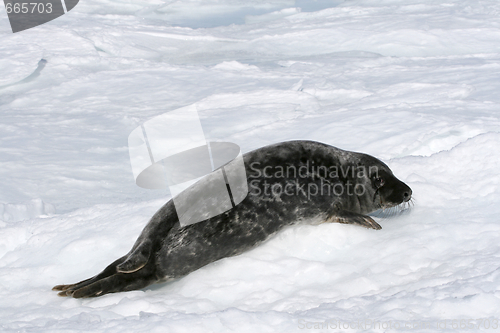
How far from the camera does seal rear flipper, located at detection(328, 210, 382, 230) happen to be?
2.75m

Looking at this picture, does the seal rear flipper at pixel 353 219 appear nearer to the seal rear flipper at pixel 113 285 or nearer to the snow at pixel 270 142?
the snow at pixel 270 142

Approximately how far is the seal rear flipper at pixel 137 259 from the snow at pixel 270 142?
0.13m

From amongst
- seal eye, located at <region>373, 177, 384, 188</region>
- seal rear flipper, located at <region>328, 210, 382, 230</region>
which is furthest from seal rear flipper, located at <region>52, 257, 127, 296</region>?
seal eye, located at <region>373, 177, 384, 188</region>

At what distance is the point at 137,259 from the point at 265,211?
795 mm

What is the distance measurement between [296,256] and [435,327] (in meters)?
0.98

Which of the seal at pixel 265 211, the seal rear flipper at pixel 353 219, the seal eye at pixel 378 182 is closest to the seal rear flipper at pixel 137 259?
the seal at pixel 265 211

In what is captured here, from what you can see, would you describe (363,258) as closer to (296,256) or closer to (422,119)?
(296,256)

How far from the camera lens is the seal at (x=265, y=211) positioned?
8.00 feet

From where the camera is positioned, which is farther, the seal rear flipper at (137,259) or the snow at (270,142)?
the seal rear flipper at (137,259)

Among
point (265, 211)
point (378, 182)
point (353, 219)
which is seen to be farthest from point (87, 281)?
point (378, 182)

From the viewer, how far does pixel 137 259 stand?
7.88 ft

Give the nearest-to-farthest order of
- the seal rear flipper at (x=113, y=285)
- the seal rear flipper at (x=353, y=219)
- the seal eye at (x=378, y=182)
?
1. the seal rear flipper at (x=113, y=285)
2. the seal rear flipper at (x=353, y=219)
3. the seal eye at (x=378, y=182)

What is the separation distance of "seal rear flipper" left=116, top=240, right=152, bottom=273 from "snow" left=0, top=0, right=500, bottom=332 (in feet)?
0.43

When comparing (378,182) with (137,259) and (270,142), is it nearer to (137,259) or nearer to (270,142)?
(137,259)
